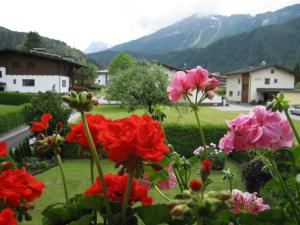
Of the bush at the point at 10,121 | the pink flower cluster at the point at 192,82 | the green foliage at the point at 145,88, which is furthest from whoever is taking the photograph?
the green foliage at the point at 145,88

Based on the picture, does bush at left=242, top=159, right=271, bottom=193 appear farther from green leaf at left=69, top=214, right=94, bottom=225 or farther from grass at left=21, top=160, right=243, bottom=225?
green leaf at left=69, top=214, right=94, bottom=225

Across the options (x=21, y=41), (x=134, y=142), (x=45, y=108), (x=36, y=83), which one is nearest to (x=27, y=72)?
(x=36, y=83)

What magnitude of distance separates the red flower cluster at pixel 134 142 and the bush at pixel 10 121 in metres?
21.2

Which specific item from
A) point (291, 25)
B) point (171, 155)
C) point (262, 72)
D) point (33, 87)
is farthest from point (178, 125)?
point (291, 25)

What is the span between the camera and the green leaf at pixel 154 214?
99 centimetres

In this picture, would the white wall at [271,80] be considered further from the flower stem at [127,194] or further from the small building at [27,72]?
the flower stem at [127,194]

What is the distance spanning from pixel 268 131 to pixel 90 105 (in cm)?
47

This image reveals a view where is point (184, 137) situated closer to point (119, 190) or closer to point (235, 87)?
point (119, 190)

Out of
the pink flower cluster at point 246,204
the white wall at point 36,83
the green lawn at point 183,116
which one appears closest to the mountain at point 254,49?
the white wall at point 36,83

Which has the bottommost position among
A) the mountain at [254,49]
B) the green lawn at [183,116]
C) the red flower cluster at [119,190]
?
the green lawn at [183,116]

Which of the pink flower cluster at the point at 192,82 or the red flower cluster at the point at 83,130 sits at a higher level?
the pink flower cluster at the point at 192,82

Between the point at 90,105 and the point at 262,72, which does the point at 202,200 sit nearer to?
the point at 90,105

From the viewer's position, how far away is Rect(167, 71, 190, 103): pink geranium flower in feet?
4.87

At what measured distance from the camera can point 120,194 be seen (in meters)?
1.03
